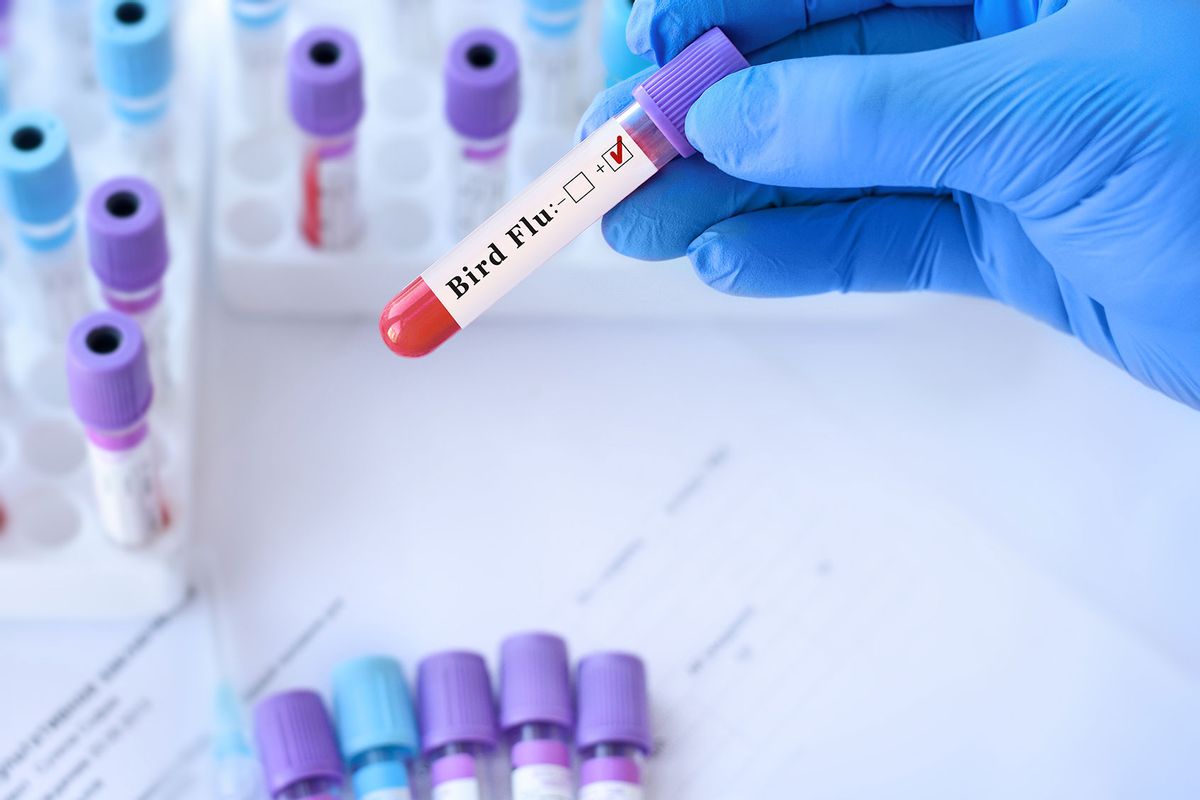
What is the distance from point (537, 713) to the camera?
102 cm

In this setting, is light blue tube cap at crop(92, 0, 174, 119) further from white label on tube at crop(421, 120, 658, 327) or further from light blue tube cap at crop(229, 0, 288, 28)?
white label on tube at crop(421, 120, 658, 327)

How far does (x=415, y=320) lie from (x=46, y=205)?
29 centimetres

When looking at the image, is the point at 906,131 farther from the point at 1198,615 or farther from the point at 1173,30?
the point at 1198,615

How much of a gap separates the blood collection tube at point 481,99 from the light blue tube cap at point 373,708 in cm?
36

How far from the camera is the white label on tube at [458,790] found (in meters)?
1.00

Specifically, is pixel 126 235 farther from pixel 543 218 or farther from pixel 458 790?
pixel 458 790

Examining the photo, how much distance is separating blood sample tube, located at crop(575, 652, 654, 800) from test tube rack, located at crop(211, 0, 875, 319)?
285mm

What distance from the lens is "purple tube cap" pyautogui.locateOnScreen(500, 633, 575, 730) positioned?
1.02 metres

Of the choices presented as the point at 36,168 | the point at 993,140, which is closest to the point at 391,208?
the point at 36,168

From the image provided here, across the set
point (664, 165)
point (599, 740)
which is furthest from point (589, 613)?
point (664, 165)

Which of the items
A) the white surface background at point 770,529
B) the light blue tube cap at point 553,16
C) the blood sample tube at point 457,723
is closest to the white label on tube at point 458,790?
the blood sample tube at point 457,723

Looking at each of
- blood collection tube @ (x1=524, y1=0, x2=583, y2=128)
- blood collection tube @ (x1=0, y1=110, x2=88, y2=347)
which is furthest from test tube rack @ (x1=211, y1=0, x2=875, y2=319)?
blood collection tube @ (x1=0, y1=110, x2=88, y2=347)

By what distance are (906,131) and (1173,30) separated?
17cm

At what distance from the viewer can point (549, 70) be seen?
117 centimetres
